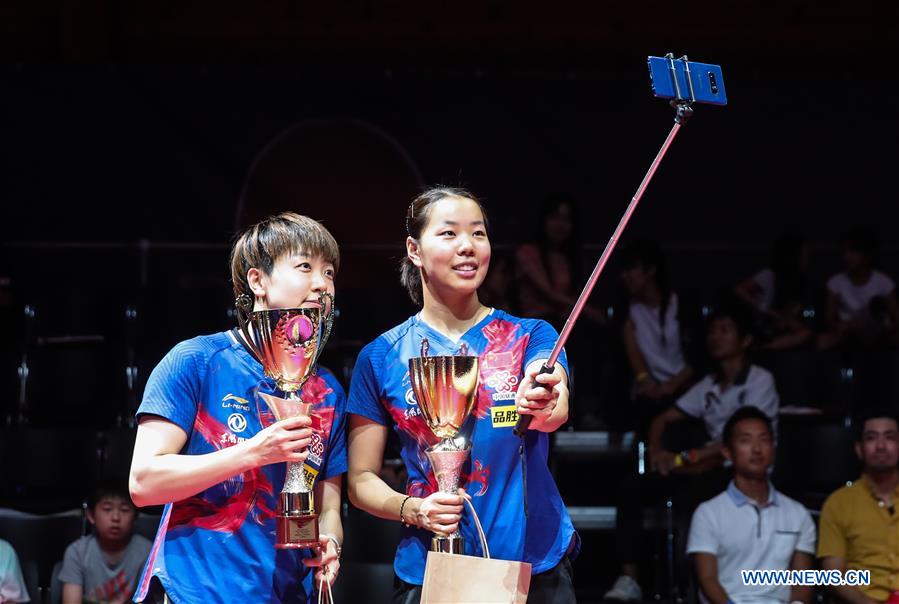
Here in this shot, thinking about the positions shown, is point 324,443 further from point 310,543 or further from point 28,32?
point 28,32

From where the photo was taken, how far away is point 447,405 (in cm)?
212

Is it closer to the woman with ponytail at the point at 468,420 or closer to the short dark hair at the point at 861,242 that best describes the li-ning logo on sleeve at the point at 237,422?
the woman with ponytail at the point at 468,420

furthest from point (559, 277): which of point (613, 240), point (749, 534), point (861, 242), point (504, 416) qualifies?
point (613, 240)

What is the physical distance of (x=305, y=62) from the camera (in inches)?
288

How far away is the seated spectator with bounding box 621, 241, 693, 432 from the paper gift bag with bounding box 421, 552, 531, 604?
360 cm

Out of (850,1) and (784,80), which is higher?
(850,1)

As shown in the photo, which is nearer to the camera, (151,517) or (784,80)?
(151,517)

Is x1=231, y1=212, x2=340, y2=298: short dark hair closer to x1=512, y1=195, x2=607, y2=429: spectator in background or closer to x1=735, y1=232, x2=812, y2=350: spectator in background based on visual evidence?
x1=512, y1=195, x2=607, y2=429: spectator in background

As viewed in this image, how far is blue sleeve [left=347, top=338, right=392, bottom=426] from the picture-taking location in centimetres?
237

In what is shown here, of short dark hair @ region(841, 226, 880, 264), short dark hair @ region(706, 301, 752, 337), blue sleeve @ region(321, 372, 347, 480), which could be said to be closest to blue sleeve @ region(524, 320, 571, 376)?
blue sleeve @ region(321, 372, 347, 480)

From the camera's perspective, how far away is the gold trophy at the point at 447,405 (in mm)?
A: 2100

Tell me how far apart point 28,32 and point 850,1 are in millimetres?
5162

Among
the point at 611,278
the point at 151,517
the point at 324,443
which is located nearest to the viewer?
the point at 324,443

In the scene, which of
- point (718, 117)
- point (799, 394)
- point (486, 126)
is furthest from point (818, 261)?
point (486, 126)
